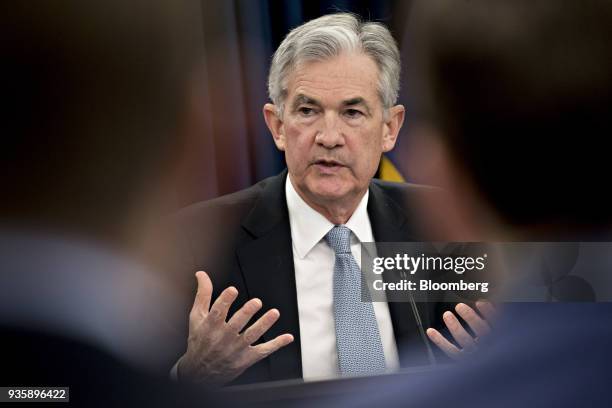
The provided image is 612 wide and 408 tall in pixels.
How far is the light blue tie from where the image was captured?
160cm

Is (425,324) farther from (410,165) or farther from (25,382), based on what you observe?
(25,382)

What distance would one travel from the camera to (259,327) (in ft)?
4.91

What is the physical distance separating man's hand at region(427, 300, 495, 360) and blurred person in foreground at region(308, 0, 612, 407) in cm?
3

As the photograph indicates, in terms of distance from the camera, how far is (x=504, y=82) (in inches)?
64.4

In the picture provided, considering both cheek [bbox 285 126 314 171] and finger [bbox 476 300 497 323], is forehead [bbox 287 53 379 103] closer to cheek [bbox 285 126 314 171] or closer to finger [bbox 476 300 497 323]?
cheek [bbox 285 126 314 171]

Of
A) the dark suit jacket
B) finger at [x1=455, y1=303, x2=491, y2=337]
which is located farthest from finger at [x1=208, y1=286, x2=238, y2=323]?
finger at [x1=455, y1=303, x2=491, y2=337]

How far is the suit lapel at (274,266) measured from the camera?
5.20 feet

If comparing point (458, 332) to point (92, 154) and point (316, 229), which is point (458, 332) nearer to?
point (316, 229)

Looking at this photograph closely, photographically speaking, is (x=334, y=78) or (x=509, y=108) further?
(x=509, y=108)

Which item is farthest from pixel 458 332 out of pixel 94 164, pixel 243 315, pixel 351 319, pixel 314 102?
pixel 94 164

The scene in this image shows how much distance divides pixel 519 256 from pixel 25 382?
1.20 m

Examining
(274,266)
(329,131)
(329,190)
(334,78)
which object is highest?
(334,78)

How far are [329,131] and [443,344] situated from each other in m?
0.56

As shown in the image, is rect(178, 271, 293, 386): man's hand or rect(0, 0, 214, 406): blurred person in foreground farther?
rect(0, 0, 214, 406): blurred person in foreground
